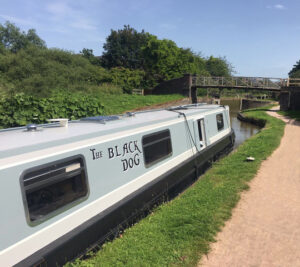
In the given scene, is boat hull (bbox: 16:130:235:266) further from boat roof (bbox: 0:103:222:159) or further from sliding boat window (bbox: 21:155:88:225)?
boat roof (bbox: 0:103:222:159)

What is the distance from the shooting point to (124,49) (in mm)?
49938

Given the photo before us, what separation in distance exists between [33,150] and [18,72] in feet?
68.5

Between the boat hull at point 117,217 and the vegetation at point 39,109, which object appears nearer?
the boat hull at point 117,217

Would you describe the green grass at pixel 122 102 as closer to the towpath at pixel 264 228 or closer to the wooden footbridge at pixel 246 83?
the wooden footbridge at pixel 246 83

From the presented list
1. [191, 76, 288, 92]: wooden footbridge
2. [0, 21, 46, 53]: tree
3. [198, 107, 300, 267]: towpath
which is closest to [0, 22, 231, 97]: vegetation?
[0, 21, 46, 53]: tree

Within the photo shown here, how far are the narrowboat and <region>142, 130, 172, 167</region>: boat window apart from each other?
0.02 metres

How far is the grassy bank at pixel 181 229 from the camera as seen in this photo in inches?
145

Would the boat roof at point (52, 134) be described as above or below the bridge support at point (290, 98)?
above

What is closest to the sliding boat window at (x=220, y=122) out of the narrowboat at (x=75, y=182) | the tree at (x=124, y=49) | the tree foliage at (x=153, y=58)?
the narrowboat at (x=75, y=182)

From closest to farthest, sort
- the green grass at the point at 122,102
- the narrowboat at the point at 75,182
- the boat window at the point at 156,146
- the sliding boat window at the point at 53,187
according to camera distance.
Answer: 1. the narrowboat at the point at 75,182
2. the sliding boat window at the point at 53,187
3. the boat window at the point at 156,146
4. the green grass at the point at 122,102

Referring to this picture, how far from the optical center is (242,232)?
442 cm

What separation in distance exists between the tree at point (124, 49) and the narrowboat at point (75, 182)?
46.3 m

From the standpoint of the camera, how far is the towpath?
375cm

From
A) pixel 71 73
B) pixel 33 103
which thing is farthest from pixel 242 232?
pixel 71 73
